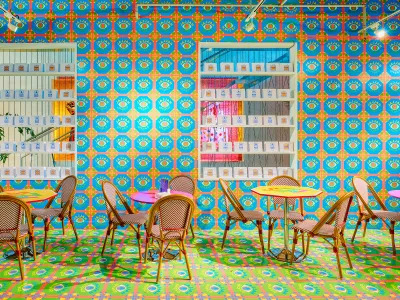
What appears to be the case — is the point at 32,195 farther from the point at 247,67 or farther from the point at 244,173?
the point at 247,67

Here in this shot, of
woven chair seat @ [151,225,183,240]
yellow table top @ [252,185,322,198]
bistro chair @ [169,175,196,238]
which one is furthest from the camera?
bistro chair @ [169,175,196,238]

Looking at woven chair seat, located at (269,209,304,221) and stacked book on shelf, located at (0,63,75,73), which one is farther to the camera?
stacked book on shelf, located at (0,63,75,73)

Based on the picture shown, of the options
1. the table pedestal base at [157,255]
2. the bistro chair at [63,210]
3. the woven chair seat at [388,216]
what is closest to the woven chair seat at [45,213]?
the bistro chair at [63,210]

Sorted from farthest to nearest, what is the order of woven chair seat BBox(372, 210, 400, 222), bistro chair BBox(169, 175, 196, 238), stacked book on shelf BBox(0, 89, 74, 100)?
stacked book on shelf BBox(0, 89, 74, 100), bistro chair BBox(169, 175, 196, 238), woven chair seat BBox(372, 210, 400, 222)

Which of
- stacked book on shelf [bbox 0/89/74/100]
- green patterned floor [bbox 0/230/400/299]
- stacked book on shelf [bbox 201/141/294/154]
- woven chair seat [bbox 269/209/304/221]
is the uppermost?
stacked book on shelf [bbox 0/89/74/100]

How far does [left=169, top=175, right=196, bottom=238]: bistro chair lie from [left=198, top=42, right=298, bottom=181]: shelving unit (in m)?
0.44

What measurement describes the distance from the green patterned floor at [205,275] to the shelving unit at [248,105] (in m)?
1.90

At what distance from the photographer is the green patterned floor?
3828 millimetres

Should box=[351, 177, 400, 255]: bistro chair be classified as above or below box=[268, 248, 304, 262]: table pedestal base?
above

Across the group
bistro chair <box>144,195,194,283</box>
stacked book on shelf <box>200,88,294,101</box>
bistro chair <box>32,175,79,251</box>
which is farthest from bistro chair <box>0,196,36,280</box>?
stacked book on shelf <box>200,88,294,101</box>

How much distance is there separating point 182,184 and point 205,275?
204cm

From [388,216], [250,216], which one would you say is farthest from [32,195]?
[388,216]

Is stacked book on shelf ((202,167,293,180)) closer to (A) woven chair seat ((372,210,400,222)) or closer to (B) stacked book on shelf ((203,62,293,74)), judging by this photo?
(A) woven chair seat ((372,210,400,222))

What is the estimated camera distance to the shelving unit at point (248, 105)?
653cm
